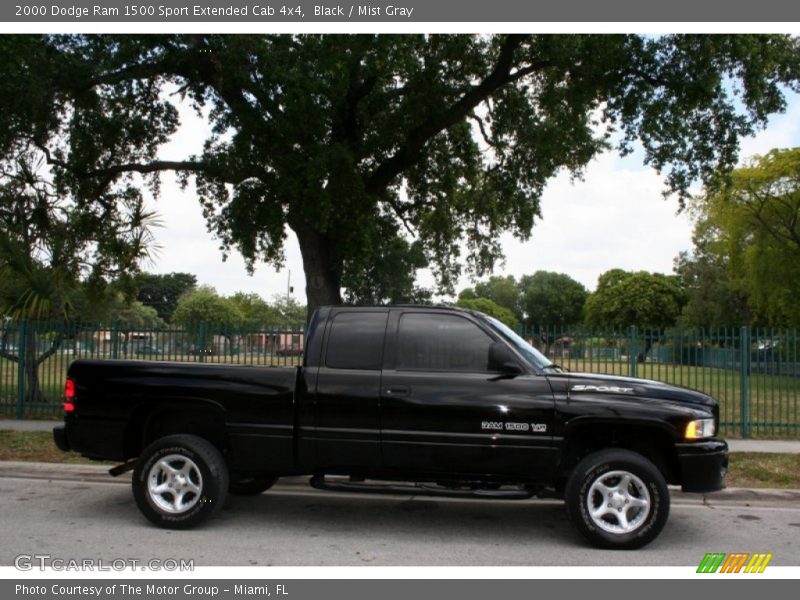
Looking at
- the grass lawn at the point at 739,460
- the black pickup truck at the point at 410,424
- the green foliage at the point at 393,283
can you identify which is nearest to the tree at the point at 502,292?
the green foliage at the point at 393,283

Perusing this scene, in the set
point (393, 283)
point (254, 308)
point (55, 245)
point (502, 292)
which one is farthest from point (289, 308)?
point (55, 245)

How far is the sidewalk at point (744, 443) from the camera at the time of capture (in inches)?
427

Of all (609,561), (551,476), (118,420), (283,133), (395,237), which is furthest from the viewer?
(395,237)

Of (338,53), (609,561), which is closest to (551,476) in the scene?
(609,561)

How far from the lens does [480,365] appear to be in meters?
6.27

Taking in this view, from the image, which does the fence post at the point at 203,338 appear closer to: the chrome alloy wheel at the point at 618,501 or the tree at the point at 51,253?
the tree at the point at 51,253

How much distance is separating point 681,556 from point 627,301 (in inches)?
3291

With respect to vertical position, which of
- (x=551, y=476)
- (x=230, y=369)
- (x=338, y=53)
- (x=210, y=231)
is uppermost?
(x=338, y=53)

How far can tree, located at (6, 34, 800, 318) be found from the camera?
13148 millimetres

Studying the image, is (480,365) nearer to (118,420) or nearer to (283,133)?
(118,420)

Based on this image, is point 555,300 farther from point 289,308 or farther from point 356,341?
point 356,341

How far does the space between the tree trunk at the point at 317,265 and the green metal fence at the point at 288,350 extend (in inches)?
55.5

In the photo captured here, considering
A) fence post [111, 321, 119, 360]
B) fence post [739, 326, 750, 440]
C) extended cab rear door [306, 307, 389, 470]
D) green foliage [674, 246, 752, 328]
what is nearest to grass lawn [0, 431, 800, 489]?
fence post [739, 326, 750, 440]

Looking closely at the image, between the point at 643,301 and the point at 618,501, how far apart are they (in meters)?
82.0
